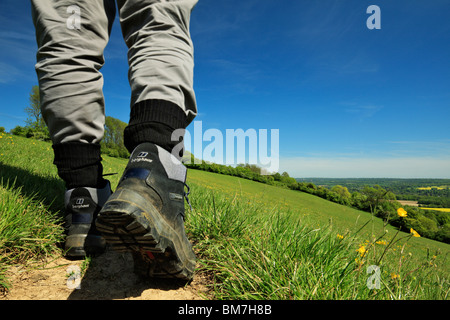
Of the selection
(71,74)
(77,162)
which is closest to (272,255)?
(77,162)

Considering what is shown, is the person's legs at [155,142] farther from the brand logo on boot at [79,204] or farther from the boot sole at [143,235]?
the brand logo on boot at [79,204]

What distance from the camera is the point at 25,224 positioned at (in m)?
1.42

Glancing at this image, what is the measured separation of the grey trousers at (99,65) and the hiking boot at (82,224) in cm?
35

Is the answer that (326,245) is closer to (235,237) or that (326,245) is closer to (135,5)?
(235,237)

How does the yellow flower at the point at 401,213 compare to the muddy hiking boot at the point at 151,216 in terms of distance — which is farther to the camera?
the yellow flower at the point at 401,213

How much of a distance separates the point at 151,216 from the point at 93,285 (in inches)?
23.8

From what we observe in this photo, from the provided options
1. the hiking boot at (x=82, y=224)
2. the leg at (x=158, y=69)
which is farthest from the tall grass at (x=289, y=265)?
the leg at (x=158, y=69)

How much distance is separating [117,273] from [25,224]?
0.68 m

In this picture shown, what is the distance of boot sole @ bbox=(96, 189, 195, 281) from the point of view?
0.89 meters

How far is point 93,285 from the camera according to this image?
119 centimetres

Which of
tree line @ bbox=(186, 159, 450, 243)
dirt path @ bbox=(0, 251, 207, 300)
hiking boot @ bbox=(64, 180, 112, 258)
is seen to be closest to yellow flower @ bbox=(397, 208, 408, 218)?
tree line @ bbox=(186, 159, 450, 243)

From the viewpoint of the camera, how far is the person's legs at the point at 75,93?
1.35 meters

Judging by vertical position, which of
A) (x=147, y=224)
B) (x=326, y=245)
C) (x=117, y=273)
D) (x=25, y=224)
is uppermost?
(x=147, y=224)
